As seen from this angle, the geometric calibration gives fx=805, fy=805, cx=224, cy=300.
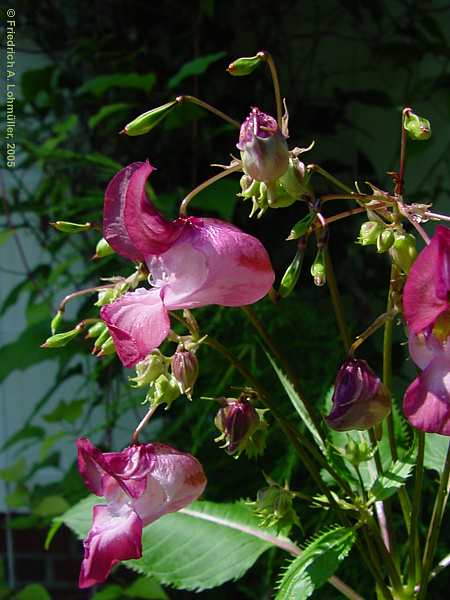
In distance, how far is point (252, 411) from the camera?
0.51 meters

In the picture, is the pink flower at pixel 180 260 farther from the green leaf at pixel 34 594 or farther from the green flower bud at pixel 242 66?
the green leaf at pixel 34 594

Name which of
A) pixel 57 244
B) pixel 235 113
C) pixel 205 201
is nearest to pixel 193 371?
pixel 205 201

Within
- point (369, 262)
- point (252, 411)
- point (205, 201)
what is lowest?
point (369, 262)

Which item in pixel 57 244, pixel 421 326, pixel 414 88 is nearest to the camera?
pixel 421 326

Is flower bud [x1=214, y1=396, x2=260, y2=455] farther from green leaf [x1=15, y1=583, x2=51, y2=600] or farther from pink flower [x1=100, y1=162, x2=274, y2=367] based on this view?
green leaf [x1=15, y1=583, x2=51, y2=600]

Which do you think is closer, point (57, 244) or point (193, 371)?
point (193, 371)

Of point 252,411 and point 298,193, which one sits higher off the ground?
point 298,193

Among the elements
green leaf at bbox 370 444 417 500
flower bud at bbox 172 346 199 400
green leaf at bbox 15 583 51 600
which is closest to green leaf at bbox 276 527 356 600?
green leaf at bbox 370 444 417 500

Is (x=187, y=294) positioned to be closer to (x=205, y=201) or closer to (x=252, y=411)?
(x=252, y=411)

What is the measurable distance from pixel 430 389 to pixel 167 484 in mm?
175

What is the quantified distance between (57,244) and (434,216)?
1.15 meters

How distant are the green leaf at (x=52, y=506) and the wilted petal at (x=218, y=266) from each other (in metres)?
1.01

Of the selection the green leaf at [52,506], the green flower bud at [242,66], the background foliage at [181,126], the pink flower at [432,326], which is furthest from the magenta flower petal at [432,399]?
the green leaf at [52,506]

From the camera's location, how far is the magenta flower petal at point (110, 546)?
481mm
